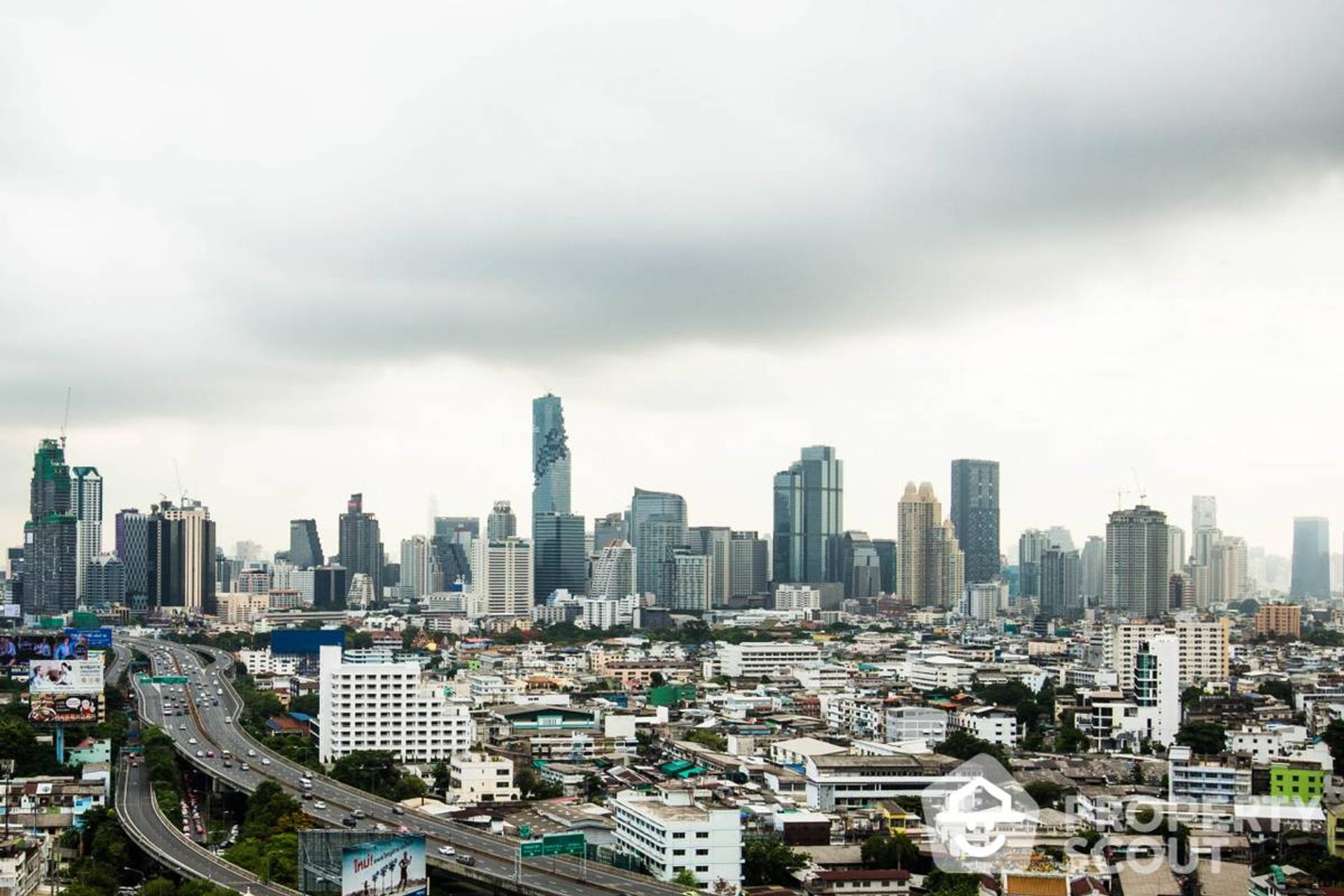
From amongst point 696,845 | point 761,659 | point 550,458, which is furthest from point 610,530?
point 696,845

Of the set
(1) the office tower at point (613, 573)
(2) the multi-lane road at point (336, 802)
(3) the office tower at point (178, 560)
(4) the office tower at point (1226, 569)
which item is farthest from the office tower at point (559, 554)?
(2) the multi-lane road at point (336, 802)

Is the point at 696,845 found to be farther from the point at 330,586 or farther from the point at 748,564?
the point at 748,564

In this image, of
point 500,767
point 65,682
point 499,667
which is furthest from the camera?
point 499,667

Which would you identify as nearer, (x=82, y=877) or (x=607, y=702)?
(x=82, y=877)

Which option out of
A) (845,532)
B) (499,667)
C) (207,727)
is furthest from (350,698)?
(845,532)

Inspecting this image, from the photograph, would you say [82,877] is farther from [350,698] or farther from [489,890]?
[350,698]

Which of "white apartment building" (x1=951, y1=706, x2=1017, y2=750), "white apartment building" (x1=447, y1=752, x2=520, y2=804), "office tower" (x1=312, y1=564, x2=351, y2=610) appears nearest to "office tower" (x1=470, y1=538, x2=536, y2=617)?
"office tower" (x1=312, y1=564, x2=351, y2=610)
